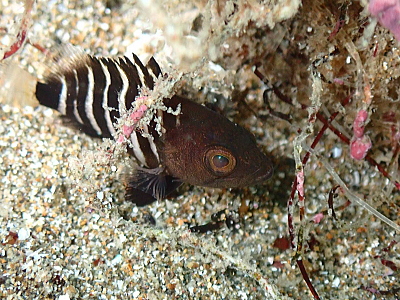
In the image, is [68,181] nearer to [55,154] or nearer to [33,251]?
[55,154]

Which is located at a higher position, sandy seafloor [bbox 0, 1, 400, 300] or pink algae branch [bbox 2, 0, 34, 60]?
pink algae branch [bbox 2, 0, 34, 60]

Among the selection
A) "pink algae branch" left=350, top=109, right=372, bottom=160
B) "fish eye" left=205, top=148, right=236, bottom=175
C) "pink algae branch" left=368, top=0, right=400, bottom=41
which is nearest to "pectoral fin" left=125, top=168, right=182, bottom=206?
"fish eye" left=205, top=148, right=236, bottom=175

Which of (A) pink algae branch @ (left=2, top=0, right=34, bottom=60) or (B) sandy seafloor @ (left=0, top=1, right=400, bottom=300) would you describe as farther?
(B) sandy seafloor @ (left=0, top=1, right=400, bottom=300)

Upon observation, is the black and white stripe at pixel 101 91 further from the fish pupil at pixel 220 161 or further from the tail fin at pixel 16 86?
the fish pupil at pixel 220 161

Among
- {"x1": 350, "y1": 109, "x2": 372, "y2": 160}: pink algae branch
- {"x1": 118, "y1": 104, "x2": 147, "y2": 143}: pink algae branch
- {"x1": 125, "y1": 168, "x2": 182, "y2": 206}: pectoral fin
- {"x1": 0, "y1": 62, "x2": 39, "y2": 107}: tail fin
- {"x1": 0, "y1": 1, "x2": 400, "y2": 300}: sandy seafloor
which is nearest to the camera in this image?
{"x1": 118, "y1": 104, "x2": 147, "y2": 143}: pink algae branch

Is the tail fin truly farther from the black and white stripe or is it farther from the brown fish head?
the brown fish head

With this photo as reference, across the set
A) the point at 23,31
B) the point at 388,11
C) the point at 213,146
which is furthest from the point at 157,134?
the point at 388,11

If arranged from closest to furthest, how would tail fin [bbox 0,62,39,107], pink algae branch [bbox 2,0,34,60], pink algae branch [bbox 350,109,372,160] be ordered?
pink algae branch [bbox 2,0,34,60] < pink algae branch [bbox 350,109,372,160] < tail fin [bbox 0,62,39,107]

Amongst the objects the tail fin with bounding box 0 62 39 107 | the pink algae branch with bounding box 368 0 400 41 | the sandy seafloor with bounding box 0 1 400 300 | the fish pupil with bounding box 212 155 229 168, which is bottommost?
the sandy seafloor with bounding box 0 1 400 300
